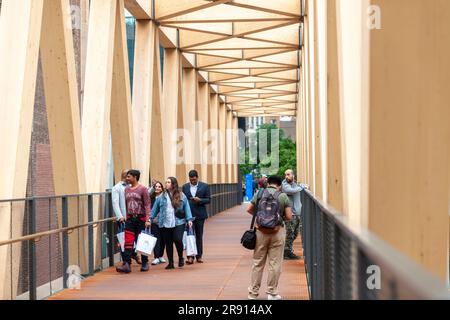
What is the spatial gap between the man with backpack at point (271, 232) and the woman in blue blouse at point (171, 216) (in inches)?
163

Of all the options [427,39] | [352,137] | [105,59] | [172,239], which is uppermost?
[105,59]

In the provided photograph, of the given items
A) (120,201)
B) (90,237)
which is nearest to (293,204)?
(120,201)

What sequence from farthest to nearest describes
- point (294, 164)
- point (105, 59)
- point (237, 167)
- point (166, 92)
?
point (294, 164) < point (237, 167) < point (166, 92) < point (105, 59)

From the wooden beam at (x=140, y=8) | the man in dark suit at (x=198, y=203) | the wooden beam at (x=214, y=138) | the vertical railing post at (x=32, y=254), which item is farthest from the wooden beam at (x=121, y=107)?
the wooden beam at (x=214, y=138)

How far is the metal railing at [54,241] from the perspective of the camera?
8.97 metres

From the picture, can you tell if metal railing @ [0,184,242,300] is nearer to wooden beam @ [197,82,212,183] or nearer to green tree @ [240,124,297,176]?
wooden beam @ [197,82,212,183]

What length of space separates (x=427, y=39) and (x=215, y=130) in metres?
34.0

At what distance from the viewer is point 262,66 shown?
31.3 m

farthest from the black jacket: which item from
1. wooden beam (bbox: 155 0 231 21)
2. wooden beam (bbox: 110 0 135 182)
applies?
wooden beam (bbox: 155 0 231 21)

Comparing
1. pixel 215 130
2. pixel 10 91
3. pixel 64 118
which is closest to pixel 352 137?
pixel 10 91

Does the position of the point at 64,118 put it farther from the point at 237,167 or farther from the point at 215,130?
the point at 237,167

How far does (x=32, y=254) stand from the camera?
9438mm

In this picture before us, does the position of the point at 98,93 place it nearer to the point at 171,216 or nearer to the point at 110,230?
the point at 110,230
